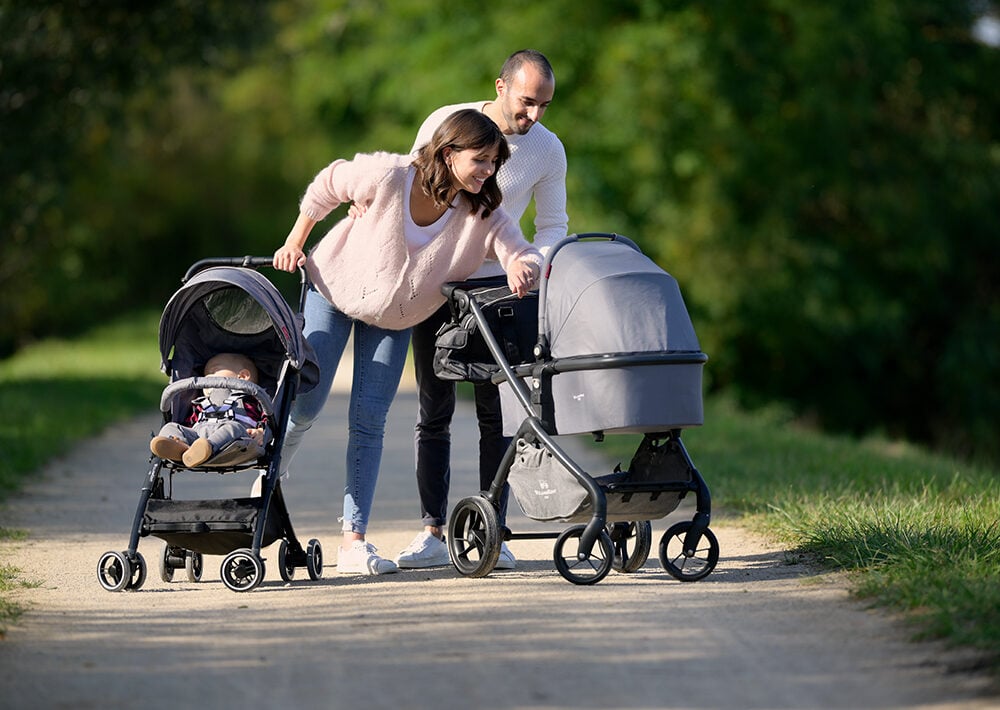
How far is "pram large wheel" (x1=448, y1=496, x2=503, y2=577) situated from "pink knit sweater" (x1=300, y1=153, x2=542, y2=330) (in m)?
0.80

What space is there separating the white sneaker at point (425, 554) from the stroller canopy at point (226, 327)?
0.79 meters

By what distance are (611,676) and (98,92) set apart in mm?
13277

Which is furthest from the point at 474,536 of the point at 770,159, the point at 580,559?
the point at 770,159

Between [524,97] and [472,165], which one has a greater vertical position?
[524,97]

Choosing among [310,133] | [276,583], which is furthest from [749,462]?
[310,133]

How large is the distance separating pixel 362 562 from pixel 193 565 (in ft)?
2.19

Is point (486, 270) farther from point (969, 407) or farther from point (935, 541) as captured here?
point (969, 407)

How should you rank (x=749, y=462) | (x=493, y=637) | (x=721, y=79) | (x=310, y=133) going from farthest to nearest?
(x=310, y=133), (x=721, y=79), (x=749, y=462), (x=493, y=637)

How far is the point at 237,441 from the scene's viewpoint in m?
5.46

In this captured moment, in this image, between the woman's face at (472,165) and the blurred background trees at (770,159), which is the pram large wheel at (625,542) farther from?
the blurred background trees at (770,159)

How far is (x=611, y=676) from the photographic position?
4.21 metres

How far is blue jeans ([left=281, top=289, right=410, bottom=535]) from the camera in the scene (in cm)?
607

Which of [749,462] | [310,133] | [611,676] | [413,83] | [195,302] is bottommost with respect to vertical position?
[611,676]

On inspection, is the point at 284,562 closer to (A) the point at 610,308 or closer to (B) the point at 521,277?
(B) the point at 521,277
